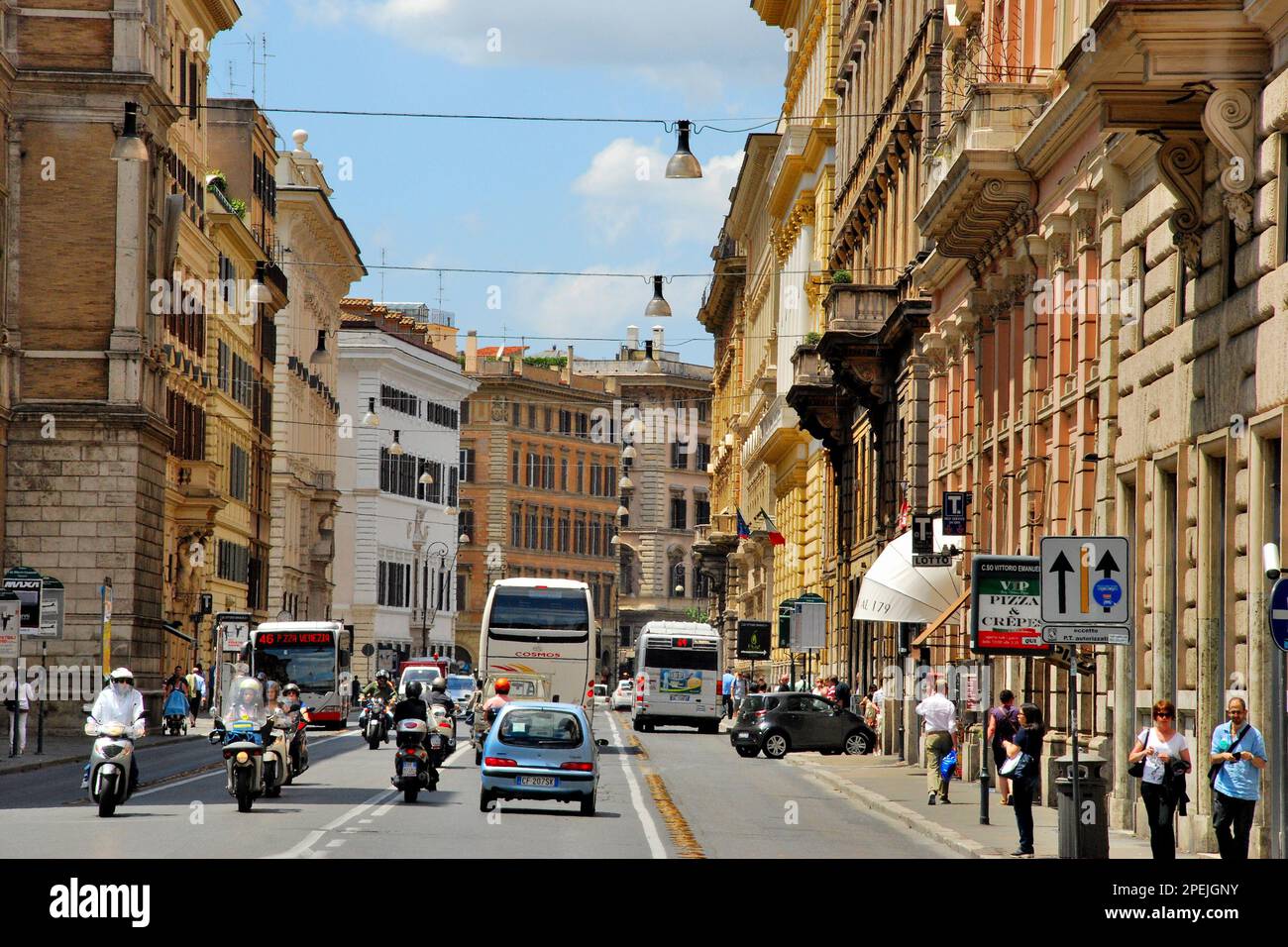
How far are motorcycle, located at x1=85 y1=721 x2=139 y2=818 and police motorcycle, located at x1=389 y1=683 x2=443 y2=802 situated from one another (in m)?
4.02

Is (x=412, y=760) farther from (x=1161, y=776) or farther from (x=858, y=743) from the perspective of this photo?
(x=858, y=743)

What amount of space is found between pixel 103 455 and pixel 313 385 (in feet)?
175

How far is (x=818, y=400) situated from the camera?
61.2 m

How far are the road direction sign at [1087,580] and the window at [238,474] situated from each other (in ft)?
206

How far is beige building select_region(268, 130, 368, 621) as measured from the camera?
9950 centimetres

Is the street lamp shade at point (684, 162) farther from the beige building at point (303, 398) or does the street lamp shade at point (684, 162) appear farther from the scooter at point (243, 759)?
the beige building at point (303, 398)

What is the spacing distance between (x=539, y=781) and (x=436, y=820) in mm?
2474

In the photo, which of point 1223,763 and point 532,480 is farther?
point 532,480

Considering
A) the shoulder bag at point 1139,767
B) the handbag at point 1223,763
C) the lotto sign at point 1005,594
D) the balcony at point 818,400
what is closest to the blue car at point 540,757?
the lotto sign at point 1005,594

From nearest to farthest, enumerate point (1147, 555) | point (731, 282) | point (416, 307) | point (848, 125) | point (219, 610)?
point (1147, 555) → point (848, 125) → point (219, 610) → point (731, 282) → point (416, 307)

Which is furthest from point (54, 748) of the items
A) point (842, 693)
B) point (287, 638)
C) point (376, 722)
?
point (842, 693)

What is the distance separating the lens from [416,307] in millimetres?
153875
